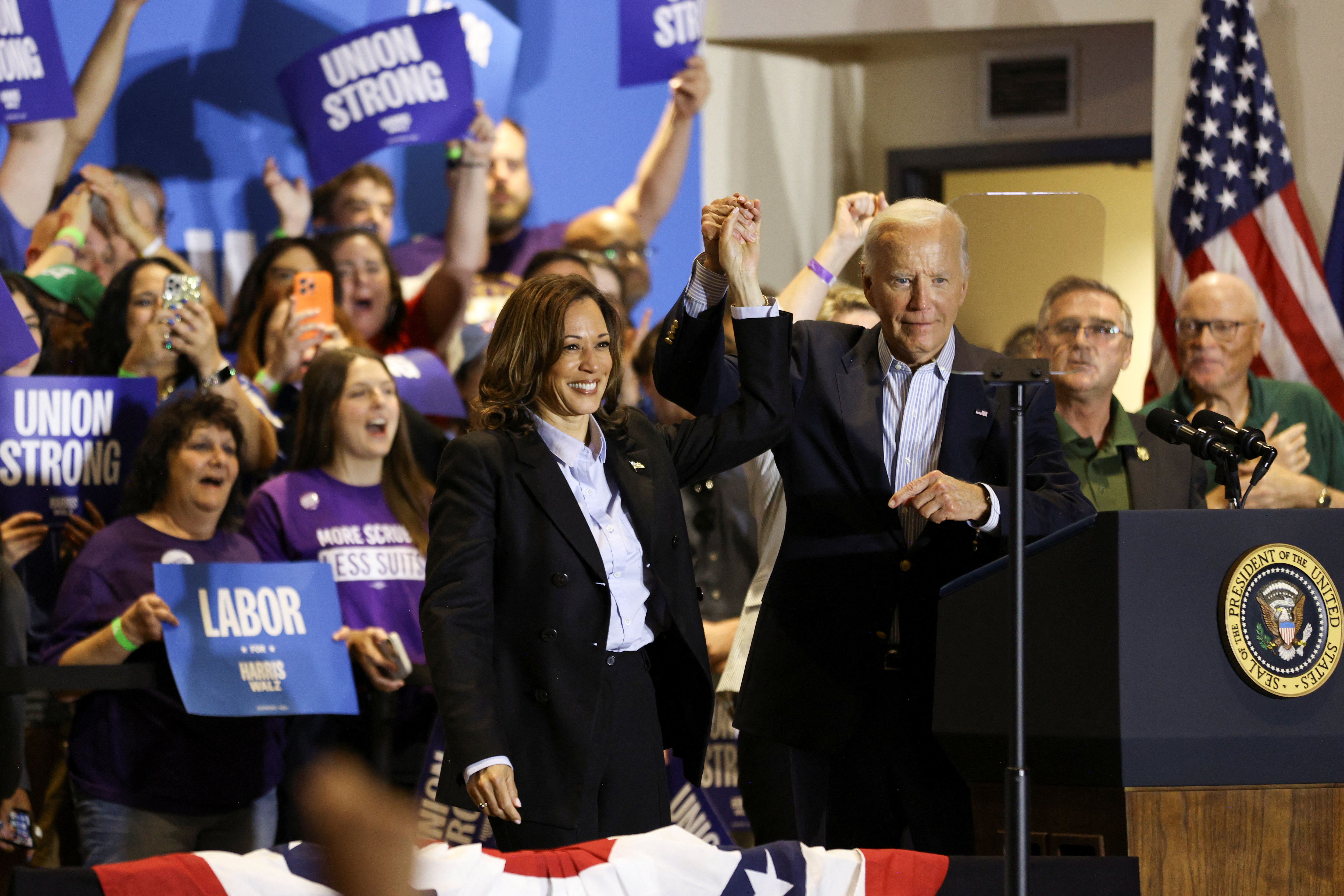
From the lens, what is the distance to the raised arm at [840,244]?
2.85 m

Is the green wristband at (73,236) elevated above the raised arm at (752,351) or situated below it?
above

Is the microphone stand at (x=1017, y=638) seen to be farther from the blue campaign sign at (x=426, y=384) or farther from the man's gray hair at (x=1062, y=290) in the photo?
the blue campaign sign at (x=426, y=384)

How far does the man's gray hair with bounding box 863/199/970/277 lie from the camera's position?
8.05 ft

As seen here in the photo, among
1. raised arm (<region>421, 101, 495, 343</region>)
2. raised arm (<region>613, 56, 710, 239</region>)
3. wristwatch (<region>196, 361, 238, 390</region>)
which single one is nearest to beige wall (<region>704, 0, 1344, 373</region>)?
raised arm (<region>613, 56, 710, 239</region>)

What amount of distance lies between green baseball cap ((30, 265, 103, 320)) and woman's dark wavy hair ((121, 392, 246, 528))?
2.77ft

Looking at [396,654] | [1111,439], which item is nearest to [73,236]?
[396,654]

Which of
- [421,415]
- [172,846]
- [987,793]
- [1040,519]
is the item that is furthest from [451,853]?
[421,415]

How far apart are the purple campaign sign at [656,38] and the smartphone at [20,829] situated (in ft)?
11.2

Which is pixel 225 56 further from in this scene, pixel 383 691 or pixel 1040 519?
pixel 1040 519

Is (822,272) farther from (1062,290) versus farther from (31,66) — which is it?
(31,66)

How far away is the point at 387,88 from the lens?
5.08 meters

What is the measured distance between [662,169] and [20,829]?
333 centimetres

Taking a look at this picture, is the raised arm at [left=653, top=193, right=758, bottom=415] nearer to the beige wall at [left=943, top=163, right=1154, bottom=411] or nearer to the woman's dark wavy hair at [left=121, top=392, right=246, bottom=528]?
the beige wall at [left=943, top=163, right=1154, bottom=411]

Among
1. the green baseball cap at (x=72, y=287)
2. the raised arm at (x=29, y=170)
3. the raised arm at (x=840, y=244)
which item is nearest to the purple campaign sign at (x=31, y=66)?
the raised arm at (x=29, y=170)
